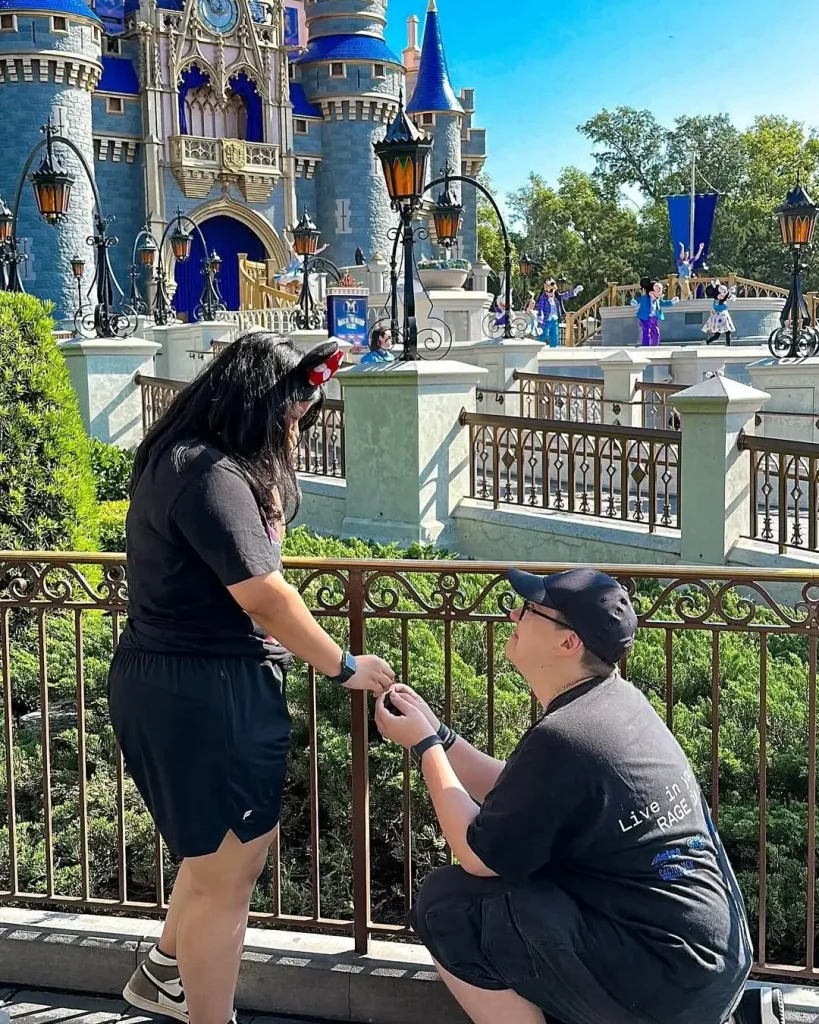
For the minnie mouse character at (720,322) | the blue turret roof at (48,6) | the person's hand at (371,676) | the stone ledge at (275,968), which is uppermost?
the blue turret roof at (48,6)

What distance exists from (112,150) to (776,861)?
3556 centimetres

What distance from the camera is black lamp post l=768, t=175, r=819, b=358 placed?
40.2 ft

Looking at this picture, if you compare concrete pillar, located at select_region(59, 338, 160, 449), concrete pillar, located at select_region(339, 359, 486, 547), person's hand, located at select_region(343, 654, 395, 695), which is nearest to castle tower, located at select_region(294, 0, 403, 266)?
concrete pillar, located at select_region(59, 338, 160, 449)

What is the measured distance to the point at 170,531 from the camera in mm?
2262

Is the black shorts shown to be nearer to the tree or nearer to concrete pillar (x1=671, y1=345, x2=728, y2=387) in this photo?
concrete pillar (x1=671, y1=345, x2=728, y2=387)

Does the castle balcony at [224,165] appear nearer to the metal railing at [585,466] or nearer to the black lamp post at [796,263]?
the black lamp post at [796,263]

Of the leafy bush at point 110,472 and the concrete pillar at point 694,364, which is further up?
the concrete pillar at point 694,364

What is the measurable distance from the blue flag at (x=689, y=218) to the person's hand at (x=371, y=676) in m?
29.6

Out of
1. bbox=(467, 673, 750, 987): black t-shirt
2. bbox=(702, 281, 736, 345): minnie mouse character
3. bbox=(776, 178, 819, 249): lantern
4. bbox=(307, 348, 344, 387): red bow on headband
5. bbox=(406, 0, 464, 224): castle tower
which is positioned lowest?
bbox=(467, 673, 750, 987): black t-shirt

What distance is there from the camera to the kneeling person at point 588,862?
6.47 feet

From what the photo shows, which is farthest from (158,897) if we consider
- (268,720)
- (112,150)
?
(112,150)

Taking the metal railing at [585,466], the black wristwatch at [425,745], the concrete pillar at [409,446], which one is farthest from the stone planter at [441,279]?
the black wristwatch at [425,745]

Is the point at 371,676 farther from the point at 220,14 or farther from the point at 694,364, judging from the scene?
the point at 220,14

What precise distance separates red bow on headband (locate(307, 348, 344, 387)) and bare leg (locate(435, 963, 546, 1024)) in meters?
1.26
